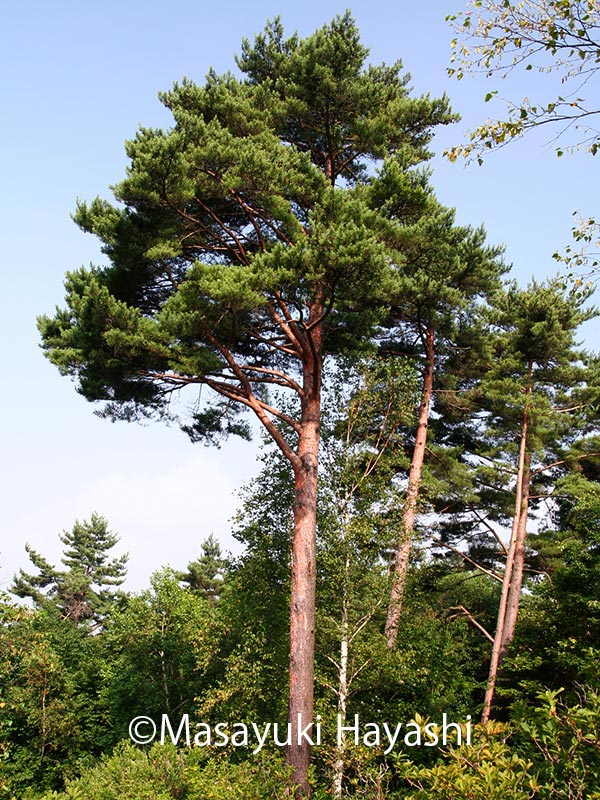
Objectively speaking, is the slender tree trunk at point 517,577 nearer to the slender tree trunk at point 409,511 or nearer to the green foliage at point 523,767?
the slender tree trunk at point 409,511

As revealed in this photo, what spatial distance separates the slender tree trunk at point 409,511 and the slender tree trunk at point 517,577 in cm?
284

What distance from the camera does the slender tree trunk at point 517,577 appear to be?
1706 centimetres

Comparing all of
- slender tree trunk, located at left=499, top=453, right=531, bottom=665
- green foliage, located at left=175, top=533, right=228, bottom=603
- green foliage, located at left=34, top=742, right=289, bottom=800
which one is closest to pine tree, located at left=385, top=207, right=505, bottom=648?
slender tree trunk, located at left=499, top=453, right=531, bottom=665

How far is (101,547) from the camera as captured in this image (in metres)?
45.8

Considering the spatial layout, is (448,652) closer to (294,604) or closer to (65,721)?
(294,604)

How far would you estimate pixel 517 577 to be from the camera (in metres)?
17.6

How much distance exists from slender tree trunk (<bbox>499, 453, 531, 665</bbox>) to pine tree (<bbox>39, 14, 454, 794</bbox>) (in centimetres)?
639

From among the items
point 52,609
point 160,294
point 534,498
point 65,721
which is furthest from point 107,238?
point 52,609

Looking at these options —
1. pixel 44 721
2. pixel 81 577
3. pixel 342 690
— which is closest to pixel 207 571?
pixel 81 577

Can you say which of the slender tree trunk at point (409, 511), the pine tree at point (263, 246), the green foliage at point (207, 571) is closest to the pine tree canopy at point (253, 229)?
the pine tree at point (263, 246)

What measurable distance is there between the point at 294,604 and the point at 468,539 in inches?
400

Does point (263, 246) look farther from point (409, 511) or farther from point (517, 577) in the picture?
point (517, 577)

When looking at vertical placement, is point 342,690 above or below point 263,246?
below

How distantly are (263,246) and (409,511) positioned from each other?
579 cm
